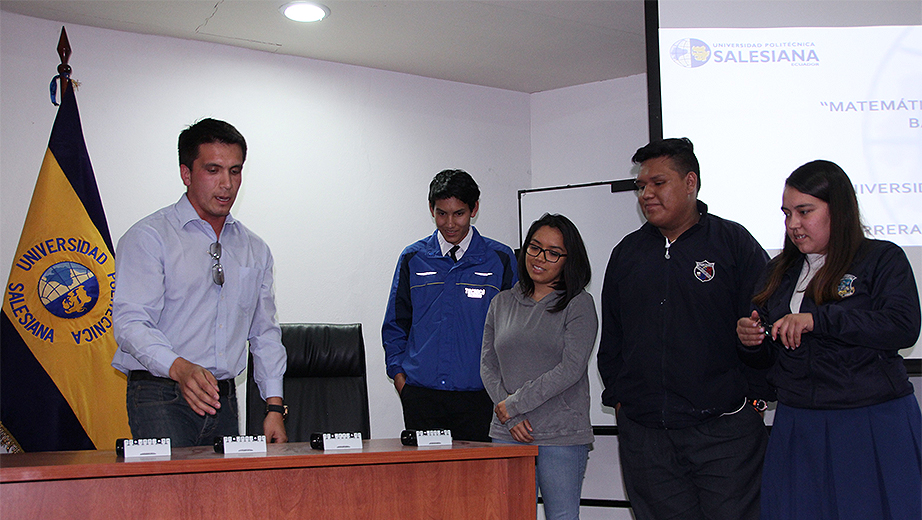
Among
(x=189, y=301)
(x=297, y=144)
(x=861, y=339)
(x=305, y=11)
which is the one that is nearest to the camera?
(x=861, y=339)

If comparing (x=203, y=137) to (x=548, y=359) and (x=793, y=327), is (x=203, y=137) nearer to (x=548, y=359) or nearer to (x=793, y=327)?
(x=548, y=359)

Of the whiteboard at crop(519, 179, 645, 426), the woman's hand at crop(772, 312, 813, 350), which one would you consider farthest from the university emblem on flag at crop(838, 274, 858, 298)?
the whiteboard at crop(519, 179, 645, 426)

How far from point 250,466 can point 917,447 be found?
1636mm

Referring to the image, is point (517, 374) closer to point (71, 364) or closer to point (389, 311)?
point (389, 311)

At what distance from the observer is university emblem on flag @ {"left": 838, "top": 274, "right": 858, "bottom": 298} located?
1956 millimetres

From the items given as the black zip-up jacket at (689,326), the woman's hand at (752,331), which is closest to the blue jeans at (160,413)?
the black zip-up jacket at (689,326)

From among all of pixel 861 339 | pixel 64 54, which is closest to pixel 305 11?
pixel 64 54

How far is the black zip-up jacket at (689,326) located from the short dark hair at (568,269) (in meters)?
0.17

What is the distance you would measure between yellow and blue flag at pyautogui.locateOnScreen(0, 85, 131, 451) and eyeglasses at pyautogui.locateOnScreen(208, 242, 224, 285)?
1.26 m

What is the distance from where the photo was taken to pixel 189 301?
207 cm

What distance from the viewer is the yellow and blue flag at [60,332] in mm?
2988

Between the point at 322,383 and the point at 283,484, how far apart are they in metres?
1.20

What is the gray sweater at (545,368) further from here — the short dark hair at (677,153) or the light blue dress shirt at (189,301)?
the light blue dress shirt at (189,301)

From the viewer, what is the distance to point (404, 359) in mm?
3061
